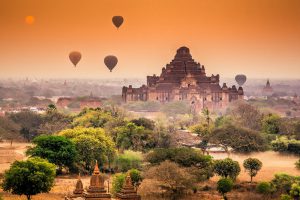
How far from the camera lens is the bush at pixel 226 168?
197 ft

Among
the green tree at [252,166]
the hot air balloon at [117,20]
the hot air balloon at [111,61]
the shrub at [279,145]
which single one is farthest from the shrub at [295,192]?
the hot air balloon at [111,61]

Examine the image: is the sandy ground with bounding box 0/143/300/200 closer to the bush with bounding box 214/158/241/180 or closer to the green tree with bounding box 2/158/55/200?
the bush with bounding box 214/158/241/180

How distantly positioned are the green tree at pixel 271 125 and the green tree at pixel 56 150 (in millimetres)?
26028

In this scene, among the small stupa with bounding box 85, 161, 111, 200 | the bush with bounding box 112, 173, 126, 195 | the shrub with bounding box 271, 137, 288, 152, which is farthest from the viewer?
the shrub with bounding box 271, 137, 288, 152

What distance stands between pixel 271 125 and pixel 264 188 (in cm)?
2909

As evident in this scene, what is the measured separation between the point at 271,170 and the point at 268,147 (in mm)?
5399

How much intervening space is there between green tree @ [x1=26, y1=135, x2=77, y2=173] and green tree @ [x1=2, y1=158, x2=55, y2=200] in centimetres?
943

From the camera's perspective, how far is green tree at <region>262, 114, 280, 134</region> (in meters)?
84.6

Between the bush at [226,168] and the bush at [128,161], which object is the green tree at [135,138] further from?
the bush at [226,168]

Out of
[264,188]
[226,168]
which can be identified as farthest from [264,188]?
[226,168]

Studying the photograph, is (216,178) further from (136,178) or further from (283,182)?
(136,178)

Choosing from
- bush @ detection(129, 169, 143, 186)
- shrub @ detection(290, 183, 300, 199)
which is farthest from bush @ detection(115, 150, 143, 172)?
shrub @ detection(290, 183, 300, 199)

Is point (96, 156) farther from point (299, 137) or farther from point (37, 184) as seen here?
point (299, 137)

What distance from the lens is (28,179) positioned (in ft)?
169
